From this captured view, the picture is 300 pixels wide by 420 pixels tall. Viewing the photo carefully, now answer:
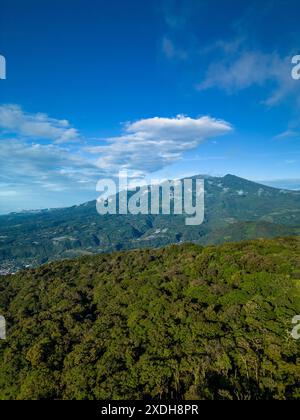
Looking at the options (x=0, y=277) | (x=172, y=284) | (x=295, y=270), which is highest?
(x=295, y=270)

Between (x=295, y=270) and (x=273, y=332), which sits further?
(x=295, y=270)

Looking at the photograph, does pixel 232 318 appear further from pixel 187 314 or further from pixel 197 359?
pixel 197 359
